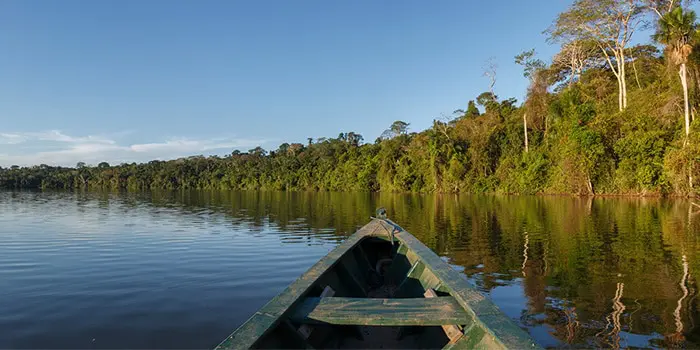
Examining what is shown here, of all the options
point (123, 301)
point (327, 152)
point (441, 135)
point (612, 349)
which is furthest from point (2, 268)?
point (327, 152)

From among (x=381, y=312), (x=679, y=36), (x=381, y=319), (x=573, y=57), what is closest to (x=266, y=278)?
(x=381, y=312)

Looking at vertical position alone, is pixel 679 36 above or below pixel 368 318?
above

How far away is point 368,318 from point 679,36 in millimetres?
31935

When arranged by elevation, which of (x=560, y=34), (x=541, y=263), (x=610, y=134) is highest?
(x=560, y=34)

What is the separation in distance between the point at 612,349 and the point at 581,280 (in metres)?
3.54

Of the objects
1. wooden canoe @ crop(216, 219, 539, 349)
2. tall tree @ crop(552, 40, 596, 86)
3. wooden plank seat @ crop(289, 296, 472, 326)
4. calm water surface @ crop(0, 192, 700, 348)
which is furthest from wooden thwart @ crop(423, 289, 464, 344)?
tall tree @ crop(552, 40, 596, 86)

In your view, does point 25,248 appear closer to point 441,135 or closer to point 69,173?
point 441,135

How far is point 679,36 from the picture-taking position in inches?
1022

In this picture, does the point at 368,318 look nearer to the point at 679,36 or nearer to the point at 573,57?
the point at 679,36

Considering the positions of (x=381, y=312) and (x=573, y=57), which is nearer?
(x=381, y=312)

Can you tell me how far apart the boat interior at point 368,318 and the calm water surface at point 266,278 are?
143cm

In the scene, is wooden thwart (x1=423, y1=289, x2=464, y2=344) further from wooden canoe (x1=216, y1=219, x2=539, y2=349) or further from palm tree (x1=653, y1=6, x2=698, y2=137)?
palm tree (x1=653, y1=6, x2=698, y2=137)

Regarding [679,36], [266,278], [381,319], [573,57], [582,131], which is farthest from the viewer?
[573,57]

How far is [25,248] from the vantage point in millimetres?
11750
